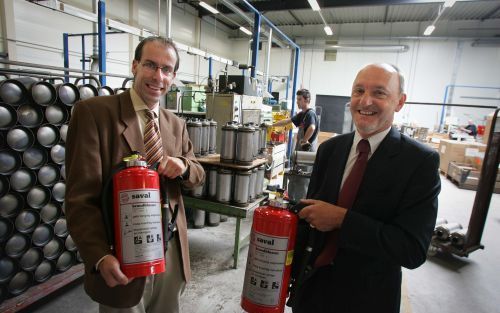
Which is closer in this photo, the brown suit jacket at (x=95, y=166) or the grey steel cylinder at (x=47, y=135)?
the brown suit jacket at (x=95, y=166)

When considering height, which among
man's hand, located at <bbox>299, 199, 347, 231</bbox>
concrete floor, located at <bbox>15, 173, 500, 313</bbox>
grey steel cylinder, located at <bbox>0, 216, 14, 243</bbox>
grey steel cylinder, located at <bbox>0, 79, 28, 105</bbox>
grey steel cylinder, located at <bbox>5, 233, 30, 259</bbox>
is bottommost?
concrete floor, located at <bbox>15, 173, 500, 313</bbox>

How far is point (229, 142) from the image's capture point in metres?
2.58

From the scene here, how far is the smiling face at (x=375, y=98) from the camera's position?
0.99 meters

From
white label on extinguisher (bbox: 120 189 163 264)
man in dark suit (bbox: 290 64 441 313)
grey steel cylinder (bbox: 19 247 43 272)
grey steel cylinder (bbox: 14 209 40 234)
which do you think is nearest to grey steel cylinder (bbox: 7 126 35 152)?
grey steel cylinder (bbox: 14 209 40 234)

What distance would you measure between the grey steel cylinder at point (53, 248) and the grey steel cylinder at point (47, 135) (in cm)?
72

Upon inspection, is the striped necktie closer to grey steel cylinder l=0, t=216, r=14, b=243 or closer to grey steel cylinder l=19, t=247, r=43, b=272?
grey steel cylinder l=0, t=216, r=14, b=243

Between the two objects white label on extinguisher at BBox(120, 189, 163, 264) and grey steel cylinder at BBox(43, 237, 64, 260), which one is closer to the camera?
white label on extinguisher at BBox(120, 189, 163, 264)

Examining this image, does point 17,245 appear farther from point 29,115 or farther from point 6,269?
point 29,115

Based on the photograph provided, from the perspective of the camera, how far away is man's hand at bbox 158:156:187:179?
3.64 feet

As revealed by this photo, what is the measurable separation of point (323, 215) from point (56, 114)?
2.04m

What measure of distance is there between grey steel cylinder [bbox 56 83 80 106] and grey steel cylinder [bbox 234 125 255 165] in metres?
1.29

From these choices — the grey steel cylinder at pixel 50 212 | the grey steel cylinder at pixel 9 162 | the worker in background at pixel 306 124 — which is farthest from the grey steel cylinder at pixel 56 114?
the worker in background at pixel 306 124

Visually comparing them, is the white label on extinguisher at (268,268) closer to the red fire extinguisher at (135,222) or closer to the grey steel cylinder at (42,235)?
the red fire extinguisher at (135,222)

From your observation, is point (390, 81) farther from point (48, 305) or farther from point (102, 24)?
point (102, 24)
